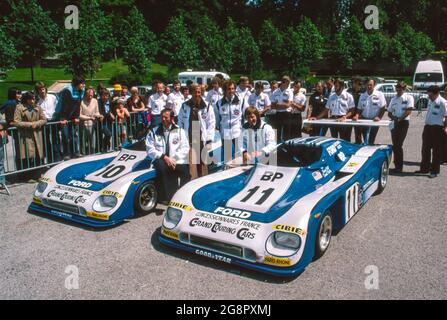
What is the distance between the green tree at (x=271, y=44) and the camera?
3794 centimetres

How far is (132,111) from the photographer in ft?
34.3

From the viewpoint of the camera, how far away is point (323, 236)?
4879mm

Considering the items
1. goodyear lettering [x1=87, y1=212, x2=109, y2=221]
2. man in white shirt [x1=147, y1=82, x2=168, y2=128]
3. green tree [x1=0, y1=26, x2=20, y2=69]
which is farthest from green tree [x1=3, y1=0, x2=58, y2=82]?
goodyear lettering [x1=87, y1=212, x2=109, y2=221]

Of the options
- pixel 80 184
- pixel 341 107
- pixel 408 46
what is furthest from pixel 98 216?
pixel 408 46

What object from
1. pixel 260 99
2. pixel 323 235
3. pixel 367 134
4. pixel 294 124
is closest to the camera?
pixel 323 235

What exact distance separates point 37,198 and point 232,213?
10.5 ft

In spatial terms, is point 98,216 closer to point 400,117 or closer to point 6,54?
point 400,117

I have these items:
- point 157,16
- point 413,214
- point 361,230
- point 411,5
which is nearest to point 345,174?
point 361,230

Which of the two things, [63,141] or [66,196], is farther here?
[63,141]

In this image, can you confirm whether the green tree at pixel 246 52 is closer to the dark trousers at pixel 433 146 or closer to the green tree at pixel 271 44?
Result: the green tree at pixel 271 44

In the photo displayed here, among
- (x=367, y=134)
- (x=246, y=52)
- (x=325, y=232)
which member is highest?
(x=246, y=52)

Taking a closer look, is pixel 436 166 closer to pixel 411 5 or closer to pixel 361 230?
pixel 361 230

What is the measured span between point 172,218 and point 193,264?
2.08 feet
